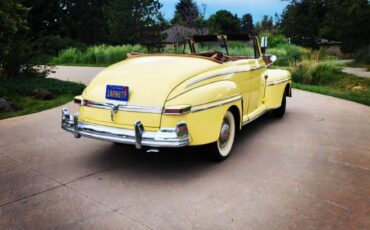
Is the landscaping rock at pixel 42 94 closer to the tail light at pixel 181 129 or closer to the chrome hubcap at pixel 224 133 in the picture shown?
the chrome hubcap at pixel 224 133

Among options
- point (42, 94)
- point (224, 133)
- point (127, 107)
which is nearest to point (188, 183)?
point (224, 133)

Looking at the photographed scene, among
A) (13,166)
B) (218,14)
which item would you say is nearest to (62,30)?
(218,14)

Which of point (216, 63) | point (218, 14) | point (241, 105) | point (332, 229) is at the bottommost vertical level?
point (332, 229)

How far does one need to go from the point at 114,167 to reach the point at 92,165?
31 cm

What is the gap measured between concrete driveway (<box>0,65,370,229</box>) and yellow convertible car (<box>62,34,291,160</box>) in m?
0.45

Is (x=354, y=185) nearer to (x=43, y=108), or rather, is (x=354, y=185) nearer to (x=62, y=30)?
(x=43, y=108)

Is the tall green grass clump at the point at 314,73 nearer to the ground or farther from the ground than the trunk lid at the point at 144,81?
nearer to the ground

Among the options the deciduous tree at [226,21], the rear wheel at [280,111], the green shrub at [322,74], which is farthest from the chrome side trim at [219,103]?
the deciduous tree at [226,21]

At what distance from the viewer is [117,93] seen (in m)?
4.35

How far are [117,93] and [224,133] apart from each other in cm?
143

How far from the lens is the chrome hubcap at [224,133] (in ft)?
15.6

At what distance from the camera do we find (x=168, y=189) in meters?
3.96

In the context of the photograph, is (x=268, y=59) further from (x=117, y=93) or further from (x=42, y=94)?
(x=42, y=94)

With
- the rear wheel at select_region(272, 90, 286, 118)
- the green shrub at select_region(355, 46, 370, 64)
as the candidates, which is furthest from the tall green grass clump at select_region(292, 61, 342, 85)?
the green shrub at select_region(355, 46, 370, 64)
